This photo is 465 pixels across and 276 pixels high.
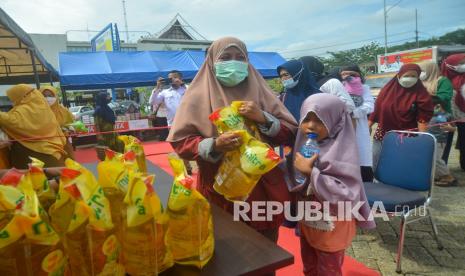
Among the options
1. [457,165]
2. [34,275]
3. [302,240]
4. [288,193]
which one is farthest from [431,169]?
[457,165]

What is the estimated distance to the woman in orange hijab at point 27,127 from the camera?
109 inches

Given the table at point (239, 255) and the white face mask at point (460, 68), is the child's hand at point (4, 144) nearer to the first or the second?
the table at point (239, 255)

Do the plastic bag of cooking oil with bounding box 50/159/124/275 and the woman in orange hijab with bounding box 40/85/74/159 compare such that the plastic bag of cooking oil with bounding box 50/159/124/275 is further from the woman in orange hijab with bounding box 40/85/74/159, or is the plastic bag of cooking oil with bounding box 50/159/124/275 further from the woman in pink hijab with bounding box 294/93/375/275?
the woman in orange hijab with bounding box 40/85/74/159

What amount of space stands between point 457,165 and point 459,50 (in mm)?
9664

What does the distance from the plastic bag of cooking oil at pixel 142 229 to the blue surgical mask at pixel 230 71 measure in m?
0.80

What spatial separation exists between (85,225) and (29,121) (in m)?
2.61

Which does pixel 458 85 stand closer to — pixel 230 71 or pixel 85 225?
pixel 230 71

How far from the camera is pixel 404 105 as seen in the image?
337 cm

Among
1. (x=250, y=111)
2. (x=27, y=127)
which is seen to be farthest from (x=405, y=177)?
(x=27, y=127)

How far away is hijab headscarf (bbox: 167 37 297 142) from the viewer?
1.43 metres

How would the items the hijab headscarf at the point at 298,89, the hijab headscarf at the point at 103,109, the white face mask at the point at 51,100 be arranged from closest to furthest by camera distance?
the hijab headscarf at the point at 298,89, the white face mask at the point at 51,100, the hijab headscarf at the point at 103,109

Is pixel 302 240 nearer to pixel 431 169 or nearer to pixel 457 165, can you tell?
pixel 431 169

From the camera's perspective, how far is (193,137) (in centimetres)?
142

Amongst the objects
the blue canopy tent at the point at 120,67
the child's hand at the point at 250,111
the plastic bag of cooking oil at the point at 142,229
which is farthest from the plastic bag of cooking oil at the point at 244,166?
the blue canopy tent at the point at 120,67
